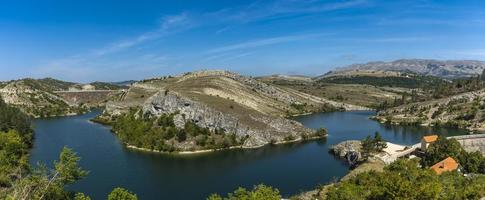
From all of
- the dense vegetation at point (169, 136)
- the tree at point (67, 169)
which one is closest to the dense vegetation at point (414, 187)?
the tree at point (67, 169)

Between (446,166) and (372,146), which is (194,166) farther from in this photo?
(446,166)

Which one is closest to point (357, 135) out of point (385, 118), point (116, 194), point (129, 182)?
point (385, 118)

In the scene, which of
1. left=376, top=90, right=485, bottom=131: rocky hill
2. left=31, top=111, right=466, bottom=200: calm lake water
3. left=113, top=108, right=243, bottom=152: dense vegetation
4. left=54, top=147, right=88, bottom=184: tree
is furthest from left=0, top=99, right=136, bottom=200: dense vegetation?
left=376, top=90, right=485, bottom=131: rocky hill

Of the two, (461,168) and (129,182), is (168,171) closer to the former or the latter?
(129,182)

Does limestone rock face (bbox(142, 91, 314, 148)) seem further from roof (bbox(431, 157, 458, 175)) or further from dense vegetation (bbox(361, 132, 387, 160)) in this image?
roof (bbox(431, 157, 458, 175))

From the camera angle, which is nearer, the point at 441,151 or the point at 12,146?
the point at 441,151

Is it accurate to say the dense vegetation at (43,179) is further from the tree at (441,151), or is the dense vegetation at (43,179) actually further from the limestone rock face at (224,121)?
the limestone rock face at (224,121)

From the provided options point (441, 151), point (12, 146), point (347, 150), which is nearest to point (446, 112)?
point (347, 150)
